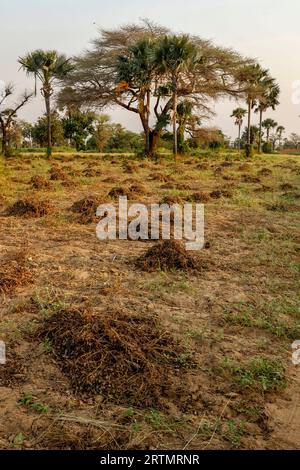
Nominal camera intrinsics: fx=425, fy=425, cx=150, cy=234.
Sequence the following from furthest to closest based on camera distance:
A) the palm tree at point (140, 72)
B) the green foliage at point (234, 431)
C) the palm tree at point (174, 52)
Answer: the palm tree at point (140, 72) → the palm tree at point (174, 52) → the green foliage at point (234, 431)

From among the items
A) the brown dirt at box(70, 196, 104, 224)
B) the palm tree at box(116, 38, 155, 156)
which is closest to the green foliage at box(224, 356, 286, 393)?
the brown dirt at box(70, 196, 104, 224)

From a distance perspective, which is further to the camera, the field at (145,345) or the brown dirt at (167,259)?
the brown dirt at (167,259)

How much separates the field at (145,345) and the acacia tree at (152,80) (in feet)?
85.5

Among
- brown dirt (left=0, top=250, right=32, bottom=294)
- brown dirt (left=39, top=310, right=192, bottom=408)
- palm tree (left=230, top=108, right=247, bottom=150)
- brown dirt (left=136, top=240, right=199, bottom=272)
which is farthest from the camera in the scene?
palm tree (left=230, top=108, right=247, bottom=150)

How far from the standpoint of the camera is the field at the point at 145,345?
275cm

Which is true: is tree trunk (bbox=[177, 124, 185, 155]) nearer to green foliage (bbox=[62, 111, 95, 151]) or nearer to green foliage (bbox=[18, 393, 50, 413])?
green foliage (bbox=[62, 111, 95, 151])

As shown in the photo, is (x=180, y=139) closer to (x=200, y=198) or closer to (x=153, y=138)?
(x=153, y=138)

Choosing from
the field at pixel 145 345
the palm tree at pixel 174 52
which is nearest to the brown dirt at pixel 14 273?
the field at pixel 145 345

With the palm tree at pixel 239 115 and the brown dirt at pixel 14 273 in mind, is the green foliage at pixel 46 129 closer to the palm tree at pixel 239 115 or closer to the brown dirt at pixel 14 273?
the palm tree at pixel 239 115

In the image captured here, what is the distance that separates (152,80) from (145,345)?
30213 millimetres

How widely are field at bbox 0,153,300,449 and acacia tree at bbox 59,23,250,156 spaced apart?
1026 inches

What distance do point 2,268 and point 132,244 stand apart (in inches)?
95.2

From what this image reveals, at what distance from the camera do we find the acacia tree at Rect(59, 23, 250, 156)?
32.2 meters

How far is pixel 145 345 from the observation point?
3.64 m
